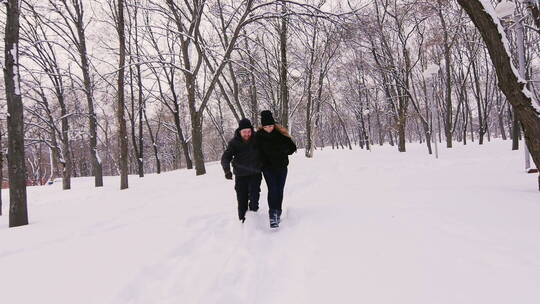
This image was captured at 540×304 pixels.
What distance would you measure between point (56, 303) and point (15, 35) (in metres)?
6.80

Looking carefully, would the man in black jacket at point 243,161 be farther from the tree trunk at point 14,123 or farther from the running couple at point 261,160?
the tree trunk at point 14,123

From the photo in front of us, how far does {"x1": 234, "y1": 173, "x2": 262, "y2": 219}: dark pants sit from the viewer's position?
4920 mm

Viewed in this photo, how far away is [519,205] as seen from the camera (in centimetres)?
410

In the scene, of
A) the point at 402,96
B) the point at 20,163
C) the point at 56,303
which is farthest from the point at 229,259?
the point at 402,96

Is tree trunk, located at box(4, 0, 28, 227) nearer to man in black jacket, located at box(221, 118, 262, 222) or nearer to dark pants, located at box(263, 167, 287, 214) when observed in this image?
man in black jacket, located at box(221, 118, 262, 222)

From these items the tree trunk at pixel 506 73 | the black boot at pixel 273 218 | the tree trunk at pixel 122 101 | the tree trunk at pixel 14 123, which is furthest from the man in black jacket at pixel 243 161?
the tree trunk at pixel 122 101

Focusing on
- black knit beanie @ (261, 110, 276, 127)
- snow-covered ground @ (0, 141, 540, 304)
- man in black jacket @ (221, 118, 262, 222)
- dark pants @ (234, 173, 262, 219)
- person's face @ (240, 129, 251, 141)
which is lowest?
snow-covered ground @ (0, 141, 540, 304)

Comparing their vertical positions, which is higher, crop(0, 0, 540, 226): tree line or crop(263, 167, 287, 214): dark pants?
crop(0, 0, 540, 226): tree line

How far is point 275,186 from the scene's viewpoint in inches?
187

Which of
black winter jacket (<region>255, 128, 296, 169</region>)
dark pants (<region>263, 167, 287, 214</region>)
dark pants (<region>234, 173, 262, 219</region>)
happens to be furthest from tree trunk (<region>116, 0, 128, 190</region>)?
dark pants (<region>263, 167, 287, 214</region>)

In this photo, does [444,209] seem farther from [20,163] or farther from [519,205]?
[20,163]

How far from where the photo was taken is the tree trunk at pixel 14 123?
6.41 meters

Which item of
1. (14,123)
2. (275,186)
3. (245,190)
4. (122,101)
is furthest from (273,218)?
(122,101)

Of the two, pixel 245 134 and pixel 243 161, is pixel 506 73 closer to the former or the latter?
pixel 245 134
